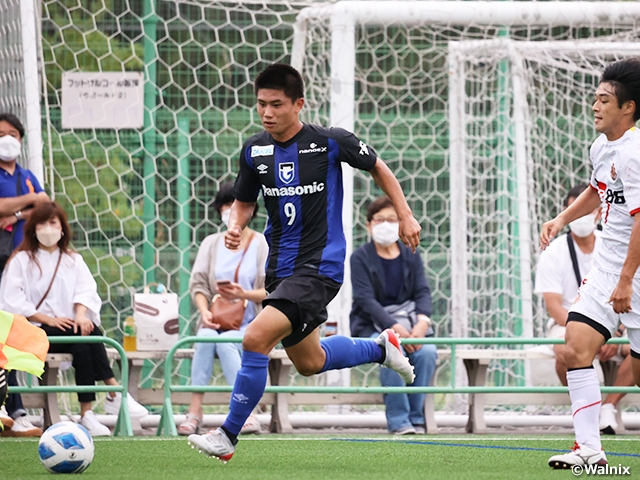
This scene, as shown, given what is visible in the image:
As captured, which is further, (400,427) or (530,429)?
(530,429)

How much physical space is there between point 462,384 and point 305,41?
3.59 metres

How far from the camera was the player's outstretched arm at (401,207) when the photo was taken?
5.74 metres

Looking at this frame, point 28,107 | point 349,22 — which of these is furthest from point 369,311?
point 28,107

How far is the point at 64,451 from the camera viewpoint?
523cm

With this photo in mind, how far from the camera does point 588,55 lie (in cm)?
1081

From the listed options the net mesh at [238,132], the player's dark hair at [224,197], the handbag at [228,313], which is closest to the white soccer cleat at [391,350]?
the handbag at [228,313]

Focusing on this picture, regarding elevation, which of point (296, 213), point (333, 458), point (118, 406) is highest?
point (296, 213)

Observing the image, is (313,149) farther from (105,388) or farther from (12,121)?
(12,121)

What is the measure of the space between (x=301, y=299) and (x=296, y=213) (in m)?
0.48

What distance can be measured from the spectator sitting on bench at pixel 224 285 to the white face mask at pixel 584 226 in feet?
7.99

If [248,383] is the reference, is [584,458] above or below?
below

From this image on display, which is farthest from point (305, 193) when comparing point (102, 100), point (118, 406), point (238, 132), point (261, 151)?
point (238, 132)

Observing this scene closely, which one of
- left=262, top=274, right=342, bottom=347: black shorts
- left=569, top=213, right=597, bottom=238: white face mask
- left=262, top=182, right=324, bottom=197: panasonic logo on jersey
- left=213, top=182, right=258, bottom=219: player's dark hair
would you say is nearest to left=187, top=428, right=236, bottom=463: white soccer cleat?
left=262, top=274, right=342, bottom=347: black shorts

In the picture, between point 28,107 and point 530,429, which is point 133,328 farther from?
point 530,429
